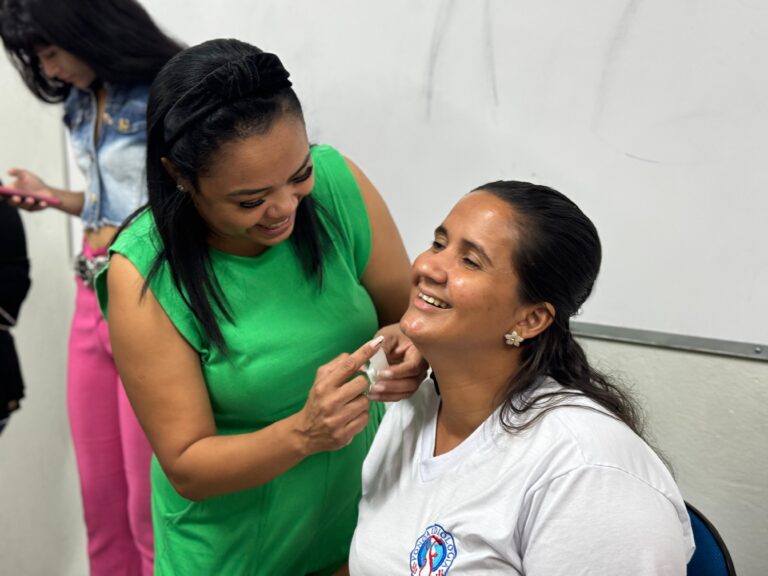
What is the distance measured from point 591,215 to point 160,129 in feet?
2.89

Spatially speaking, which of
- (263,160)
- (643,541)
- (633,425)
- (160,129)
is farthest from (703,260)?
(160,129)

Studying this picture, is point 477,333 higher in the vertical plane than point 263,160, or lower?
lower

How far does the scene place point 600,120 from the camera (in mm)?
1480

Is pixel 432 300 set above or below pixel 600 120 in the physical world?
below

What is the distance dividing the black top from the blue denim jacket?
0.23 m

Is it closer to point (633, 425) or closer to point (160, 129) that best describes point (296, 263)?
point (160, 129)

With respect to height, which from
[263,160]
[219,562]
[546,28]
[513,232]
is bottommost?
[219,562]

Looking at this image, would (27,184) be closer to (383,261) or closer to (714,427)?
(383,261)

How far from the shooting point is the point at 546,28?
1.49 metres

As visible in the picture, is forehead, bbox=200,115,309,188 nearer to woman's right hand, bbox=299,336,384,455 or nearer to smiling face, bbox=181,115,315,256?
smiling face, bbox=181,115,315,256

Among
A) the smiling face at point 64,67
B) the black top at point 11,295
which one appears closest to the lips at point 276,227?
the smiling face at point 64,67

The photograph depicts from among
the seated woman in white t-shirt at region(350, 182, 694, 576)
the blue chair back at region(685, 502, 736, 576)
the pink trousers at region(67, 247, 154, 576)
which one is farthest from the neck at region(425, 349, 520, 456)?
the pink trousers at region(67, 247, 154, 576)

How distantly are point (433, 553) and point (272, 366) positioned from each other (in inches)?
15.4

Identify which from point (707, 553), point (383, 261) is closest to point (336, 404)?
point (383, 261)
